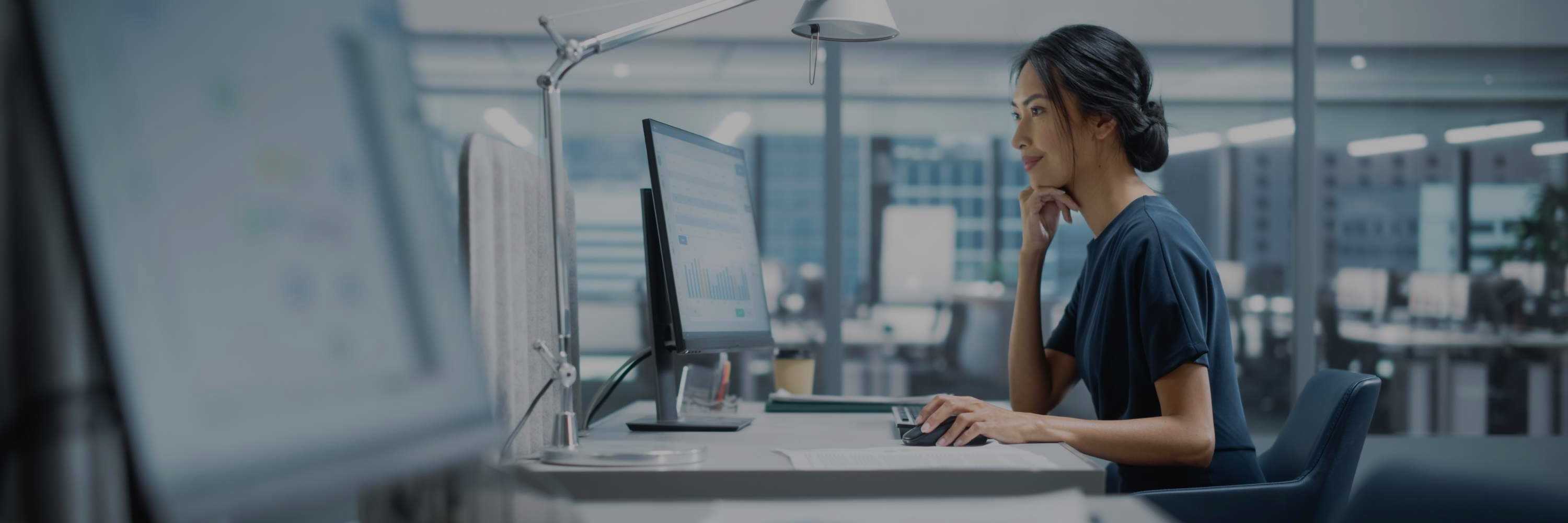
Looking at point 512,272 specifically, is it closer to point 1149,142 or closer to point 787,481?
point 787,481

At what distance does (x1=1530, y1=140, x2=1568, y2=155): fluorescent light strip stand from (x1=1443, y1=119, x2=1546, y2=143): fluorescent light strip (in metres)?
0.06

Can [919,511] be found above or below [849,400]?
above

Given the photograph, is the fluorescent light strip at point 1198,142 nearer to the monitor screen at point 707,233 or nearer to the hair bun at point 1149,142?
the hair bun at point 1149,142

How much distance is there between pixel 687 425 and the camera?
1734mm

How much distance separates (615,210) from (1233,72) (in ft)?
7.64

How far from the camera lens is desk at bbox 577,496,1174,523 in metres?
0.95

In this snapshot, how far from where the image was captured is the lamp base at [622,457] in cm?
127

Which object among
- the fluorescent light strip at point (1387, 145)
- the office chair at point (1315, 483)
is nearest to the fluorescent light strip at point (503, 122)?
the office chair at point (1315, 483)

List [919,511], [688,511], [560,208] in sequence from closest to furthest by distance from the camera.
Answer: [919,511] → [688,511] → [560,208]

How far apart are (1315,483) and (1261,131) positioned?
8.89ft

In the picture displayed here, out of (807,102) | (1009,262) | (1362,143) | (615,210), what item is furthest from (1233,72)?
(615,210)

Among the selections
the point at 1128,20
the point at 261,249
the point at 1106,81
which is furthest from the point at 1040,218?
the point at 1128,20

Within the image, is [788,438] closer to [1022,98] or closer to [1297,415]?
[1022,98]

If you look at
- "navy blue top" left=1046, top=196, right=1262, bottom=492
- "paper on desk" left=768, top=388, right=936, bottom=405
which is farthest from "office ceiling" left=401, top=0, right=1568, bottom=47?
"navy blue top" left=1046, top=196, right=1262, bottom=492
